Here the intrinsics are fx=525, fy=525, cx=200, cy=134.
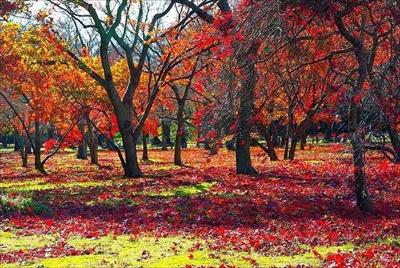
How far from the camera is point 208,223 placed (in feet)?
37.2

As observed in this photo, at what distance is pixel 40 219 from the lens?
12.1 metres

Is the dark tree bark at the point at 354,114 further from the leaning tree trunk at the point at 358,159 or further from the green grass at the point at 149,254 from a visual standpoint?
the green grass at the point at 149,254

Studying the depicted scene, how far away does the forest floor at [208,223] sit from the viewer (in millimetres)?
7699

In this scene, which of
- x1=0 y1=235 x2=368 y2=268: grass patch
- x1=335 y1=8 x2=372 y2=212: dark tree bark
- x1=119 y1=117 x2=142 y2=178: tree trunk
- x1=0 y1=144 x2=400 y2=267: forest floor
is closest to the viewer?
x1=0 y1=235 x2=368 y2=268: grass patch

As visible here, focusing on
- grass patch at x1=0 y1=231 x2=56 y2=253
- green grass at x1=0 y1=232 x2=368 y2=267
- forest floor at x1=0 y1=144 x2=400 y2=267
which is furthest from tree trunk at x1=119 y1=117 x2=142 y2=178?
green grass at x1=0 y1=232 x2=368 y2=267

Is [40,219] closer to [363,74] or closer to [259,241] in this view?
[259,241]

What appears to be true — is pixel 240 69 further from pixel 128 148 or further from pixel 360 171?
pixel 128 148

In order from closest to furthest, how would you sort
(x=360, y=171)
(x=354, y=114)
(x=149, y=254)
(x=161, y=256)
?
1. (x=161, y=256)
2. (x=149, y=254)
3. (x=354, y=114)
4. (x=360, y=171)

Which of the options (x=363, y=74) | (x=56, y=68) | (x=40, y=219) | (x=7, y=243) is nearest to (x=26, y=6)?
(x=56, y=68)

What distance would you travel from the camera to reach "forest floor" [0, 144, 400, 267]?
770 centimetres

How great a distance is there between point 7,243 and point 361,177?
7144mm

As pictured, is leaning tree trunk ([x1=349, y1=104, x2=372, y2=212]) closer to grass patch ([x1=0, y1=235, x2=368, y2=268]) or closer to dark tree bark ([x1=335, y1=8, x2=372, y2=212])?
dark tree bark ([x1=335, y1=8, x2=372, y2=212])

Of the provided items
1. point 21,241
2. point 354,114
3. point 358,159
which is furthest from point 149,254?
point 354,114

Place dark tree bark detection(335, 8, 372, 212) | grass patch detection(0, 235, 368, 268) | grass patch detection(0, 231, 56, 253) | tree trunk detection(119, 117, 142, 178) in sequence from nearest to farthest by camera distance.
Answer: grass patch detection(0, 235, 368, 268) → grass patch detection(0, 231, 56, 253) → dark tree bark detection(335, 8, 372, 212) → tree trunk detection(119, 117, 142, 178)
